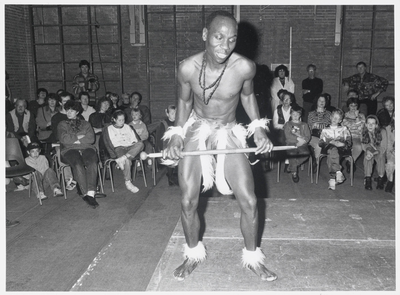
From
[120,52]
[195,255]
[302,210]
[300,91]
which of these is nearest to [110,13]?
[120,52]

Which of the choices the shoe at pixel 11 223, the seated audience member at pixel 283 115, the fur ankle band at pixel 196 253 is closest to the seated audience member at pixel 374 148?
the seated audience member at pixel 283 115

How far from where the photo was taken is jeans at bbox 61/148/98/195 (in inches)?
213

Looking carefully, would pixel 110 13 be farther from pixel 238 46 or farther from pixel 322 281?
pixel 322 281

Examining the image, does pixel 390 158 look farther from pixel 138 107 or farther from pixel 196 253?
pixel 138 107

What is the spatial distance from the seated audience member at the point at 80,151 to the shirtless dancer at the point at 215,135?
255cm

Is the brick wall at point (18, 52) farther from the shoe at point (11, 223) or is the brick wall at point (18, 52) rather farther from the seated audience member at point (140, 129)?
the shoe at point (11, 223)

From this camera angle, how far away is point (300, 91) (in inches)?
417

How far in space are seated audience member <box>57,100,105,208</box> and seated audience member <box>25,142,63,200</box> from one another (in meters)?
0.27

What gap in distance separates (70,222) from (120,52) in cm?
623

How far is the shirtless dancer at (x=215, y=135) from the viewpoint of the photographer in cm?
285

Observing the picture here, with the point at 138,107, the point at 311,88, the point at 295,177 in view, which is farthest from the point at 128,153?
the point at 311,88

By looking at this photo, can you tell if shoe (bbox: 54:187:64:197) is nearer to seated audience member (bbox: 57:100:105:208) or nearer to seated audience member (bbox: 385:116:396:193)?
seated audience member (bbox: 57:100:105:208)

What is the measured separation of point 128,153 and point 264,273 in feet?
11.7

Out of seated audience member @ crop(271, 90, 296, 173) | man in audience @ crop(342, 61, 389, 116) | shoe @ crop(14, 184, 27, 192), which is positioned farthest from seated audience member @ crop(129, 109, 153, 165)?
man in audience @ crop(342, 61, 389, 116)
